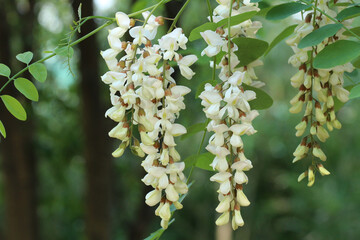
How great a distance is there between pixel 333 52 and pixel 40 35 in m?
2.34

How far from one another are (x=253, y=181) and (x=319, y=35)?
140 inches

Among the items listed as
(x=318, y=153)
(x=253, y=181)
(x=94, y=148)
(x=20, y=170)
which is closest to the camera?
(x=318, y=153)

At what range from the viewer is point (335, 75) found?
50cm

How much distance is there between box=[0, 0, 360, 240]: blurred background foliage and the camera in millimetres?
2742

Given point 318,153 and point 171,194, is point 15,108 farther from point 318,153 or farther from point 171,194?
point 318,153

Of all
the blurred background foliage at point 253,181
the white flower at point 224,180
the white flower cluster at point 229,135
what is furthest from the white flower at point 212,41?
the blurred background foliage at point 253,181

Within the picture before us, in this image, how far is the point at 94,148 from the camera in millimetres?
2125

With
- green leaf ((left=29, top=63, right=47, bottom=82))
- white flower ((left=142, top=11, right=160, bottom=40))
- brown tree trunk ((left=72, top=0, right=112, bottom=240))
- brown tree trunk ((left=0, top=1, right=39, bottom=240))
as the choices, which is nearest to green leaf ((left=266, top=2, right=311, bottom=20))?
white flower ((left=142, top=11, right=160, bottom=40))

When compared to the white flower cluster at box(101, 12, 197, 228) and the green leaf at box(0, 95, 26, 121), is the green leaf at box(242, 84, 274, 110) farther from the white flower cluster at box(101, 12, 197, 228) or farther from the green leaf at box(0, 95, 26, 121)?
the green leaf at box(0, 95, 26, 121)

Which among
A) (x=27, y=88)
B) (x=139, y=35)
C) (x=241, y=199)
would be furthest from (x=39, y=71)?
(x=241, y=199)

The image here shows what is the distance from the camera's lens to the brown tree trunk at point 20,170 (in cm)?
218

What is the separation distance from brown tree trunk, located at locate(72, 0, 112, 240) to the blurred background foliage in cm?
47

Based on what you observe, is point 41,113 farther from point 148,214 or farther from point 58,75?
point 148,214

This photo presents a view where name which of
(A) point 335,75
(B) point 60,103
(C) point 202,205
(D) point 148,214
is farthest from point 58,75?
(A) point 335,75
